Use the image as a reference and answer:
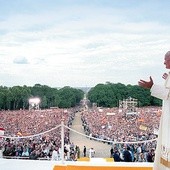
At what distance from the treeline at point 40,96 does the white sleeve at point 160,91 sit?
50.5 metres

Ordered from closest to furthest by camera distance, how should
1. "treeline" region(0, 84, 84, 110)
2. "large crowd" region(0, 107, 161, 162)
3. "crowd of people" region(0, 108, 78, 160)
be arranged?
"large crowd" region(0, 107, 161, 162) → "crowd of people" region(0, 108, 78, 160) → "treeline" region(0, 84, 84, 110)

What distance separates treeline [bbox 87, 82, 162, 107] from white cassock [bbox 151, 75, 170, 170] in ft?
195

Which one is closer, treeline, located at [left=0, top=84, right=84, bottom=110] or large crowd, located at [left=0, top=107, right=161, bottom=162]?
large crowd, located at [left=0, top=107, right=161, bottom=162]

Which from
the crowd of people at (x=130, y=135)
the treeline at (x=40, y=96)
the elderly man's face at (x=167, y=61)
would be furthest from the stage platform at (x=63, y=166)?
the treeline at (x=40, y=96)

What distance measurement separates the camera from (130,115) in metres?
36.7

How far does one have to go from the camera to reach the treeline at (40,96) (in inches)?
2104

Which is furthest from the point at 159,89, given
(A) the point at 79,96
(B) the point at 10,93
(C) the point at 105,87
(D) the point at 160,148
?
(A) the point at 79,96

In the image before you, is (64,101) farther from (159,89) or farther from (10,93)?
(159,89)

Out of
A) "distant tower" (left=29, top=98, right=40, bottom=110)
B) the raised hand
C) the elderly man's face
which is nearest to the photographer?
the elderly man's face

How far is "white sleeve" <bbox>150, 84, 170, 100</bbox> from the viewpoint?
232 centimetres

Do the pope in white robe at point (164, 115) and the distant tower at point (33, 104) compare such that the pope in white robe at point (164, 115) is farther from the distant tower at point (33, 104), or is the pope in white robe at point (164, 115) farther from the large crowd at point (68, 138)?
the distant tower at point (33, 104)

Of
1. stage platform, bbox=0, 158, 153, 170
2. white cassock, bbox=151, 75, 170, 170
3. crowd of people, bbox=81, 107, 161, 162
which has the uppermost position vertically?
white cassock, bbox=151, 75, 170, 170

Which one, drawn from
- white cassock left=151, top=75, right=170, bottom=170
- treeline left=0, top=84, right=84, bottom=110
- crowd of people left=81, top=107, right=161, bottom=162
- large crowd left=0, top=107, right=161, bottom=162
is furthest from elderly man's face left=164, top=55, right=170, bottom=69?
treeline left=0, top=84, right=84, bottom=110

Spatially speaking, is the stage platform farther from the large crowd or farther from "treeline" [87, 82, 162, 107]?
"treeline" [87, 82, 162, 107]
